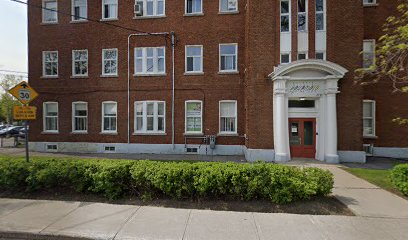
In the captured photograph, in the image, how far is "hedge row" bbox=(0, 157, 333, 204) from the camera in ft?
19.0

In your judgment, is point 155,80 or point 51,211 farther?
point 155,80

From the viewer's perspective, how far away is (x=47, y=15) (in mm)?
17297

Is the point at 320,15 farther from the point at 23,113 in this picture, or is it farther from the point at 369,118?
the point at 23,113

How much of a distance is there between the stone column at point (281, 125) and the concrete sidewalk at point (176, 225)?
738cm

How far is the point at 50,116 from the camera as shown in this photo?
17125 millimetres

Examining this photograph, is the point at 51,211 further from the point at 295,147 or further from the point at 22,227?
the point at 295,147

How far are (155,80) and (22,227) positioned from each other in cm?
1237

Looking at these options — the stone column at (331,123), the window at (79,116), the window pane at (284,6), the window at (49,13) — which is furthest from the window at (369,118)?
the window at (49,13)

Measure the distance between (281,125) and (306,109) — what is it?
208cm

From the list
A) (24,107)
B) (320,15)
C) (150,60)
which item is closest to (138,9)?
(150,60)

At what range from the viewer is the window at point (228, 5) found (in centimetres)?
1523

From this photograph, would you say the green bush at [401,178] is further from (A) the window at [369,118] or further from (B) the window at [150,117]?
Result: (B) the window at [150,117]

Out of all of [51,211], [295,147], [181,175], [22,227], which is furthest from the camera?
[295,147]

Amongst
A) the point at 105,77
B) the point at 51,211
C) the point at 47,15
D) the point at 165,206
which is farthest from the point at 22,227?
the point at 47,15
